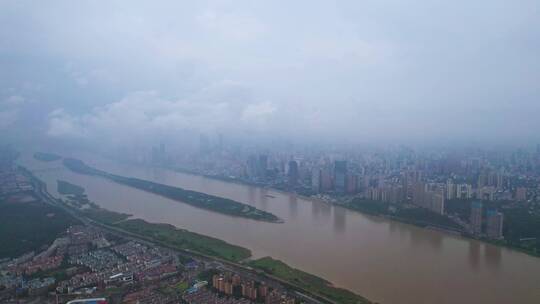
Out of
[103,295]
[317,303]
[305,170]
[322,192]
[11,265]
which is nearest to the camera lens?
[317,303]

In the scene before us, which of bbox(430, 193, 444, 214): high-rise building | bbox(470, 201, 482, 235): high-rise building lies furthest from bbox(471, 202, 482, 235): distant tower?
bbox(430, 193, 444, 214): high-rise building

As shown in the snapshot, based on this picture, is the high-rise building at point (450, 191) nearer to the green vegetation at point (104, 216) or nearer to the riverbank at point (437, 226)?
the riverbank at point (437, 226)

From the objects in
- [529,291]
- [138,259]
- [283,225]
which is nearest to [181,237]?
[138,259]

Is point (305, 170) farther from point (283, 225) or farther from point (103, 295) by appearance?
point (103, 295)

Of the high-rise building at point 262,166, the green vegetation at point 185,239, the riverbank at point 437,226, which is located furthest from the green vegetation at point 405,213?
the high-rise building at point 262,166

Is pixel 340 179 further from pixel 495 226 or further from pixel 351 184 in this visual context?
pixel 495 226

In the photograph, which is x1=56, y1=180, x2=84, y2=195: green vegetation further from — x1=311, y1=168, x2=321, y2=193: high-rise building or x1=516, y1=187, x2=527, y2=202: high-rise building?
x1=516, y1=187, x2=527, y2=202: high-rise building
